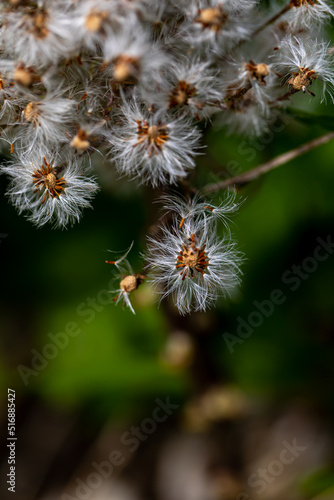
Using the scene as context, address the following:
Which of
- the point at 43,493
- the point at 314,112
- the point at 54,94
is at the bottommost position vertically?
the point at 43,493

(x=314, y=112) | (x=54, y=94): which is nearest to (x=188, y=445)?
(x=314, y=112)

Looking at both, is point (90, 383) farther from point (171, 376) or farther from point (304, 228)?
point (304, 228)

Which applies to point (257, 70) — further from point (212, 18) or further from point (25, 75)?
point (25, 75)

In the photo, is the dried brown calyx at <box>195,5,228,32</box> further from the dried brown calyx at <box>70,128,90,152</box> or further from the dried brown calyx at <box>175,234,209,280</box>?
the dried brown calyx at <box>175,234,209,280</box>

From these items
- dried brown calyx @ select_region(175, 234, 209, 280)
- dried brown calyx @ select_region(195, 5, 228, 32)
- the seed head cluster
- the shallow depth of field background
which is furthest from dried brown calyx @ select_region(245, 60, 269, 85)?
the shallow depth of field background

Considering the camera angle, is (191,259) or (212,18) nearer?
(212,18)

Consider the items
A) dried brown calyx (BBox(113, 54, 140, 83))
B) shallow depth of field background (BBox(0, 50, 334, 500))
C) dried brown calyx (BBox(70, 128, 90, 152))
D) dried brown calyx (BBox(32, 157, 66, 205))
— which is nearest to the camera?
dried brown calyx (BBox(113, 54, 140, 83))

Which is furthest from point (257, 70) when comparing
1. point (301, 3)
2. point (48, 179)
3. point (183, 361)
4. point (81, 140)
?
point (183, 361)
